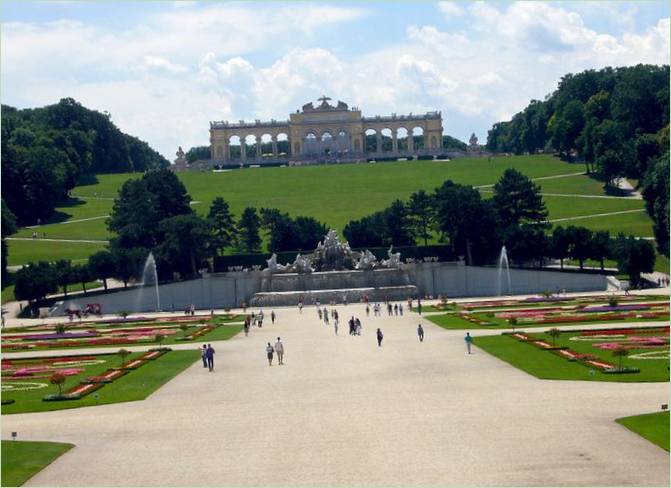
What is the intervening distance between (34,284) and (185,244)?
417 inches

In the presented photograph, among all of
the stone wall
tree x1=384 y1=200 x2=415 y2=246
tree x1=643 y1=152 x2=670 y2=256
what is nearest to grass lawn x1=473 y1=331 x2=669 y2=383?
tree x1=643 y1=152 x2=670 y2=256

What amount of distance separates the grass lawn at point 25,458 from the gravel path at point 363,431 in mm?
255

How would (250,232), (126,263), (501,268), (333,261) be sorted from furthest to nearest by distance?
(250,232)
(333,261)
(501,268)
(126,263)

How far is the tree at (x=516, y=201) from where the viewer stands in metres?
79.3

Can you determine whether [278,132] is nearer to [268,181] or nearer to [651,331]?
[268,181]

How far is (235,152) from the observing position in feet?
551

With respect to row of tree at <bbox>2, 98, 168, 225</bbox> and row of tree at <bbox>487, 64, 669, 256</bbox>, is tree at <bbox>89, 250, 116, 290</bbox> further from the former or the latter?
row of tree at <bbox>487, 64, 669, 256</bbox>

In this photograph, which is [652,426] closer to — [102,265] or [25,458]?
[25,458]

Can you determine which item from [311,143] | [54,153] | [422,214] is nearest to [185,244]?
[422,214]

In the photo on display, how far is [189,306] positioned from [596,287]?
22.0 metres

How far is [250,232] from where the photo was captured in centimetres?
8138

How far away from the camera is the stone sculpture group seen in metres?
73.9

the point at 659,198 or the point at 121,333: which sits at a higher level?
the point at 659,198

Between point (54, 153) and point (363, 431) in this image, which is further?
point (54, 153)
